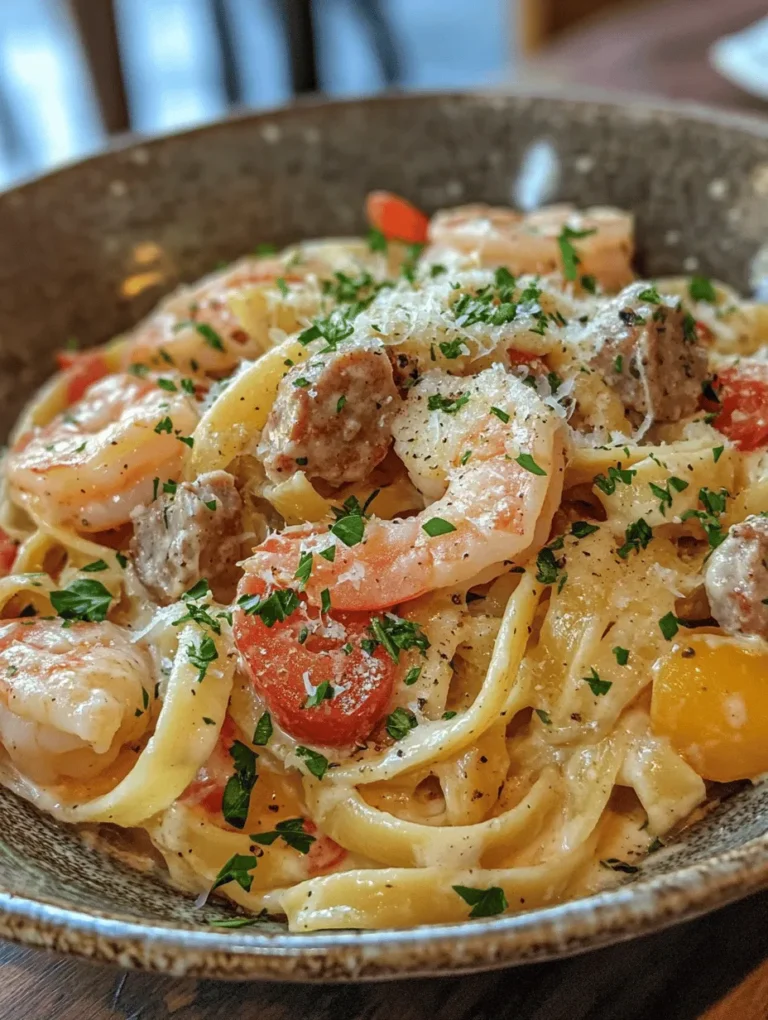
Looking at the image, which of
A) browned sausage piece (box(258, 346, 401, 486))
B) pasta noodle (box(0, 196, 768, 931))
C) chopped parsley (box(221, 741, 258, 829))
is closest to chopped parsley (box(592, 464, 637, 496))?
pasta noodle (box(0, 196, 768, 931))

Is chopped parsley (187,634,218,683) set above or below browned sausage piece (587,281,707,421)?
below

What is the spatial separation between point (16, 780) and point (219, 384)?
1029 millimetres

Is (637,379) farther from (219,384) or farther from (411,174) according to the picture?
(411,174)

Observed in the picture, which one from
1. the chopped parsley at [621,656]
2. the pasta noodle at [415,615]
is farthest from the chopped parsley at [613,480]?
the chopped parsley at [621,656]

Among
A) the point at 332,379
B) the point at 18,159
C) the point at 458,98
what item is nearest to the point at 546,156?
the point at 458,98

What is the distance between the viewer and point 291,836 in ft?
6.81

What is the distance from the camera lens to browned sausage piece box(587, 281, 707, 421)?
2.26m

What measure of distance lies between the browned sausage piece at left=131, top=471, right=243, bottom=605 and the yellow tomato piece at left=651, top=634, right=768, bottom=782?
942 mm

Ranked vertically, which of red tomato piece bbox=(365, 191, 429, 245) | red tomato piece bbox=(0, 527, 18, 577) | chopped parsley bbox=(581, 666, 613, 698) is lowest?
chopped parsley bbox=(581, 666, 613, 698)

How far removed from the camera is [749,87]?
14.5ft

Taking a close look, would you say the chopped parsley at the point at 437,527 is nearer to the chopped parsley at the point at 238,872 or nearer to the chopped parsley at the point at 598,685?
the chopped parsley at the point at 598,685

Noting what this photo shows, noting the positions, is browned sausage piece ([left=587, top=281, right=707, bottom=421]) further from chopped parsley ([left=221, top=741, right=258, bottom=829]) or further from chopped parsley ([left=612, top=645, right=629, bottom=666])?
chopped parsley ([left=221, top=741, right=258, bottom=829])

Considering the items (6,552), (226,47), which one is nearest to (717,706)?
(6,552)

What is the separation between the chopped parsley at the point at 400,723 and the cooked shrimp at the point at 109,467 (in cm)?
78
